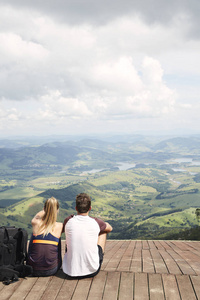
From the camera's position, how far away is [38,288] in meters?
9.17

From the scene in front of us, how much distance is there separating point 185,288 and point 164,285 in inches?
28.3

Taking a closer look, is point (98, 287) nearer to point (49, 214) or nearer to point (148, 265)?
point (49, 214)

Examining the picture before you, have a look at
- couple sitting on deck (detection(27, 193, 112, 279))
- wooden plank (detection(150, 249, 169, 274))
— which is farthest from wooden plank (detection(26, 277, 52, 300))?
wooden plank (detection(150, 249, 169, 274))

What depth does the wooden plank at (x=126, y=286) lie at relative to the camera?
844cm

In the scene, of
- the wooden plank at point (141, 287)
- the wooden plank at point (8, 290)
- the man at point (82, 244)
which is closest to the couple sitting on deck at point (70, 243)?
the man at point (82, 244)

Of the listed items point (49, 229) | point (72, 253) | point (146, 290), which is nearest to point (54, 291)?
point (72, 253)

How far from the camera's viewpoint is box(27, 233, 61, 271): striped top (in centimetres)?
1001

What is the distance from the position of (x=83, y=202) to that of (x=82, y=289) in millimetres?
3062

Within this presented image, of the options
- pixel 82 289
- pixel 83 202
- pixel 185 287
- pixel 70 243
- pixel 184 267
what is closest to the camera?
pixel 185 287

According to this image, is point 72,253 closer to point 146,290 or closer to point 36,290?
point 36,290

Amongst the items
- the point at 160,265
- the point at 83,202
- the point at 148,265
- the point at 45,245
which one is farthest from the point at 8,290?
the point at 160,265

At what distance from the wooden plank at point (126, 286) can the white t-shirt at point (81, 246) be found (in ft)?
3.76

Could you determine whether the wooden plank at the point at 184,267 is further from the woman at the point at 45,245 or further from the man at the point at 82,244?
the woman at the point at 45,245

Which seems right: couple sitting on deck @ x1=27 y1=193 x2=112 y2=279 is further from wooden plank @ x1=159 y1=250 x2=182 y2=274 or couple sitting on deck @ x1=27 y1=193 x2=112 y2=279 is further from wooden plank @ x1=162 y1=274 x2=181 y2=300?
wooden plank @ x1=159 y1=250 x2=182 y2=274
